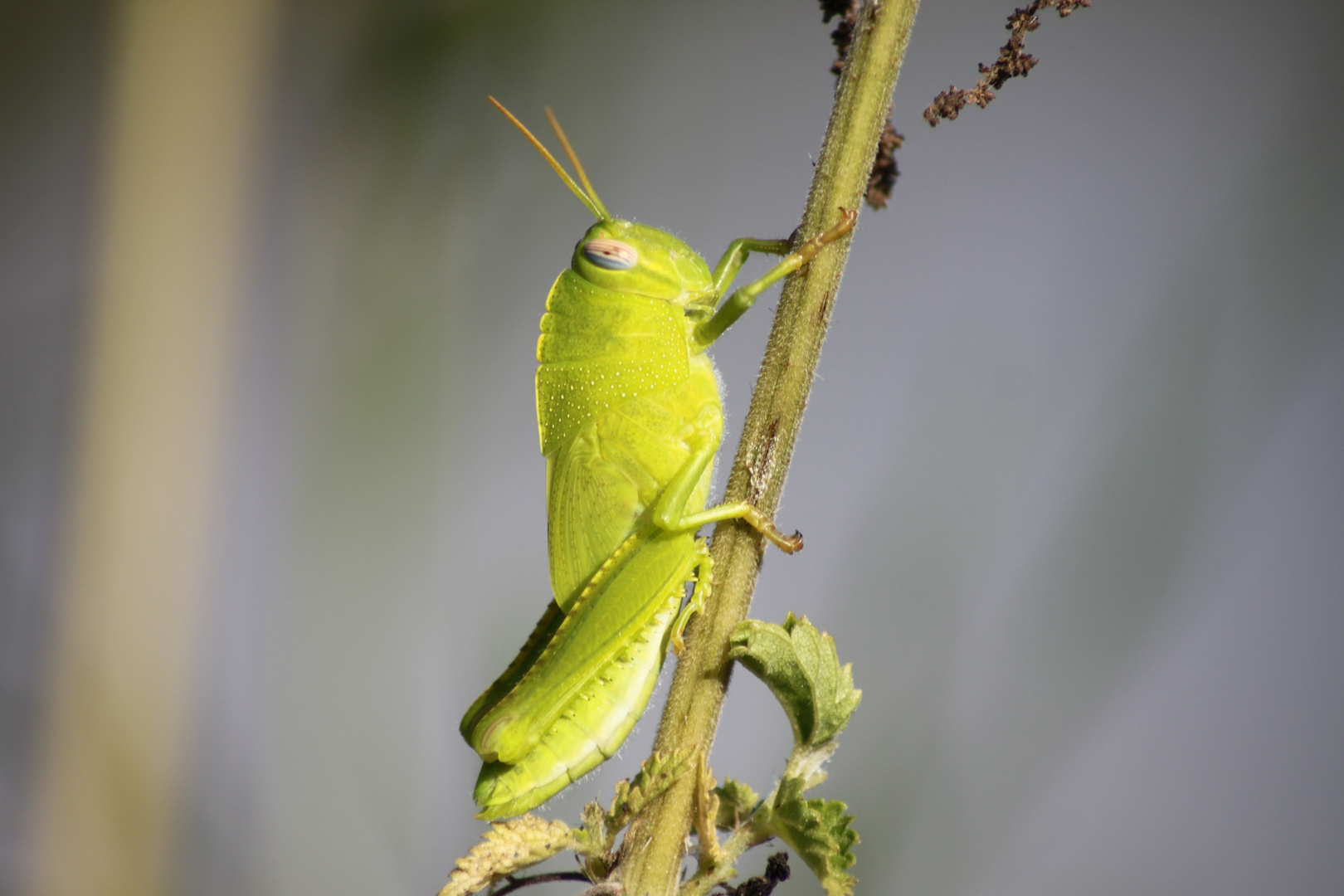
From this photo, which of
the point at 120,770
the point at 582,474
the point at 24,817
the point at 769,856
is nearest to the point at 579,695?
the point at 582,474

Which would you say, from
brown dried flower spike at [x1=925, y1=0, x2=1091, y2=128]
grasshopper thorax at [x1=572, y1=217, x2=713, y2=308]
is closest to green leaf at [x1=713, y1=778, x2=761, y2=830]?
brown dried flower spike at [x1=925, y1=0, x2=1091, y2=128]

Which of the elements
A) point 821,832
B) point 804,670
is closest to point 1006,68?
point 804,670

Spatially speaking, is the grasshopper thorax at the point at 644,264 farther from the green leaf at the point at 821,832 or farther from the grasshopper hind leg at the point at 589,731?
the green leaf at the point at 821,832

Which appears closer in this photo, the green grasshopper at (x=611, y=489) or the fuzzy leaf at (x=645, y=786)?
the fuzzy leaf at (x=645, y=786)

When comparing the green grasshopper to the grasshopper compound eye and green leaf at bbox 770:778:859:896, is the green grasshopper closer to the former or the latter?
the grasshopper compound eye

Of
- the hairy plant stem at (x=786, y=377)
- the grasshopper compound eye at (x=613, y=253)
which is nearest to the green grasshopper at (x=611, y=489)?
the grasshopper compound eye at (x=613, y=253)

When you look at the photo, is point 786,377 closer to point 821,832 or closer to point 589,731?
point 821,832
